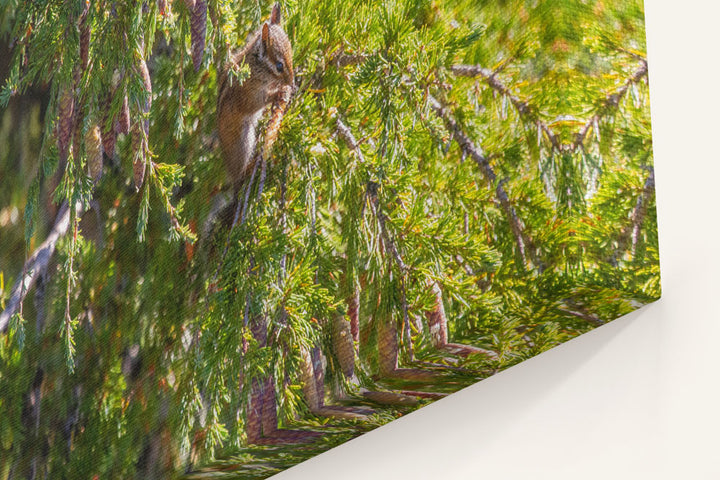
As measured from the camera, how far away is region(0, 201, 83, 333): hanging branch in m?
1.01

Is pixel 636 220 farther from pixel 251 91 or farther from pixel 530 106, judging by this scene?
pixel 251 91

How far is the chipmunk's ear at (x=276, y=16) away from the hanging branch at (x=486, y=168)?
202 millimetres

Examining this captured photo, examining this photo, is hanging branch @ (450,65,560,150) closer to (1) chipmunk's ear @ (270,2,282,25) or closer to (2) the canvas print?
(2) the canvas print

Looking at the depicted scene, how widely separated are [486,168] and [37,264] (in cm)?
58

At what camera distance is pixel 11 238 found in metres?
1.03

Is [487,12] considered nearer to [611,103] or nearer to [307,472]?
[611,103]

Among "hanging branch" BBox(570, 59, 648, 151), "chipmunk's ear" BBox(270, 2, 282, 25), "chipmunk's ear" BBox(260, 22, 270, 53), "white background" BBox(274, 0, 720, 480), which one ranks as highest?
"chipmunk's ear" BBox(270, 2, 282, 25)

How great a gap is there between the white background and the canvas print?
0.04 m

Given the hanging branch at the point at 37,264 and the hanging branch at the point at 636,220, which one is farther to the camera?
the hanging branch at the point at 37,264

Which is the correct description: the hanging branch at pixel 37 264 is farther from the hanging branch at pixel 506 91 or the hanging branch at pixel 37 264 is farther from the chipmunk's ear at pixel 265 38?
the hanging branch at pixel 506 91

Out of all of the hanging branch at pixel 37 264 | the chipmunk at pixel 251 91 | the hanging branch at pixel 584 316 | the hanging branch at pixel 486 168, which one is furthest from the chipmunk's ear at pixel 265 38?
the hanging branch at pixel 584 316

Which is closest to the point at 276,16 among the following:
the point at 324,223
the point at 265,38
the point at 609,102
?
the point at 265,38

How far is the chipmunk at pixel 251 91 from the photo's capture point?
0.93m

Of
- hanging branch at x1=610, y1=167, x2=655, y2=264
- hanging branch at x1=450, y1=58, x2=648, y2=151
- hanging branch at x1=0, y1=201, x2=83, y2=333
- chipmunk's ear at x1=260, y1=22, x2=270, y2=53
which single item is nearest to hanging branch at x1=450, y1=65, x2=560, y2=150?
hanging branch at x1=450, y1=58, x2=648, y2=151
